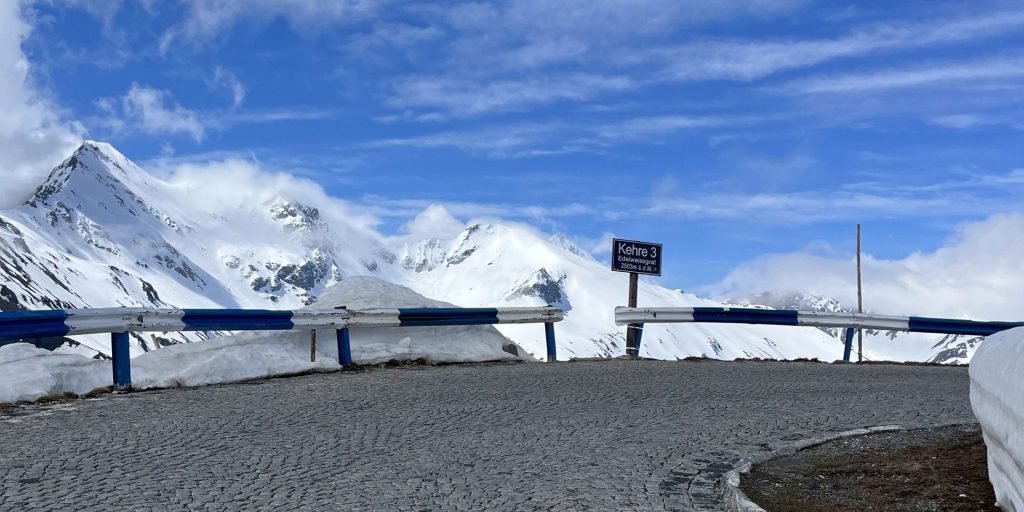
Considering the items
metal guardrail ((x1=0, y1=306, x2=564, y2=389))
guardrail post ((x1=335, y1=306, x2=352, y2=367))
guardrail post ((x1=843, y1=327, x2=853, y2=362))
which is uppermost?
metal guardrail ((x1=0, y1=306, x2=564, y2=389))

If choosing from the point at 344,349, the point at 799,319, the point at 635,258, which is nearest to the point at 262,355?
the point at 344,349

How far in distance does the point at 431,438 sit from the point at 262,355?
190 inches

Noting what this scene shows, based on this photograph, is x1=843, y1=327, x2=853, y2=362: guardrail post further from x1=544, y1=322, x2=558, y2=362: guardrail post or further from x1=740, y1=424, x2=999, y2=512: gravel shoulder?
x1=740, y1=424, x2=999, y2=512: gravel shoulder

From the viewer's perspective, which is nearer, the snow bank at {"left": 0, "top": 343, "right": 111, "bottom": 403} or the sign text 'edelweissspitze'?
the snow bank at {"left": 0, "top": 343, "right": 111, "bottom": 403}

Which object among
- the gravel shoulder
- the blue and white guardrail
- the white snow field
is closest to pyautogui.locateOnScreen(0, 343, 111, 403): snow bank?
the white snow field

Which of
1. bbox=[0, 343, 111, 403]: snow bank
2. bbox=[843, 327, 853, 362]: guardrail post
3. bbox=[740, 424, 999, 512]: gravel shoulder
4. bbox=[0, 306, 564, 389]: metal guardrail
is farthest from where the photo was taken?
bbox=[843, 327, 853, 362]: guardrail post

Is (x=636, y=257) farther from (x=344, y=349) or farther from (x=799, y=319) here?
(x=344, y=349)

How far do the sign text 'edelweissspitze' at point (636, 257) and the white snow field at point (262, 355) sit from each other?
9.16 feet

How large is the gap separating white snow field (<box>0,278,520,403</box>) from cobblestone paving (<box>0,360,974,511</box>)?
598 mm

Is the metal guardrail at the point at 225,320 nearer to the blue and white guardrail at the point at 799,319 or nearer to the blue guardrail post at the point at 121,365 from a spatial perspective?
the blue guardrail post at the point at 121,365

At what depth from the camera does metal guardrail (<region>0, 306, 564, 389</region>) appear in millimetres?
10242

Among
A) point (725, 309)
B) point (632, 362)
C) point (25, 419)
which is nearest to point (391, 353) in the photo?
point (632, 362)

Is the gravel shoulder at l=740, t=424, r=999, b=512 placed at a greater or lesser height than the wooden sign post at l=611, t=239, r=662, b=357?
lesser

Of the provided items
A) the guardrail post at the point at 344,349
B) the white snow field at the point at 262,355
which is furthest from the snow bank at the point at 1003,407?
the guardrail post at the point at 344,349
